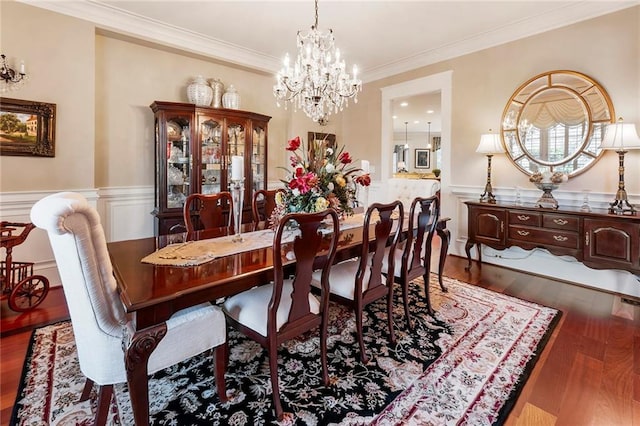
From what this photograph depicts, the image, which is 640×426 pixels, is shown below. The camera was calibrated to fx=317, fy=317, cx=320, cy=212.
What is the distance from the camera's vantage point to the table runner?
164cm

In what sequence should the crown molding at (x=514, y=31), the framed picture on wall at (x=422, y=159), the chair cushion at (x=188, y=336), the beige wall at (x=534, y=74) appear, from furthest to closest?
the framed picture on wall at (x=422, y=159) < the crown molding at (x=514, y=31) < the beige wall at (x=534, y=74) < the chair cushion at (x=188, y=336)

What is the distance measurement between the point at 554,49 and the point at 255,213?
144 inches

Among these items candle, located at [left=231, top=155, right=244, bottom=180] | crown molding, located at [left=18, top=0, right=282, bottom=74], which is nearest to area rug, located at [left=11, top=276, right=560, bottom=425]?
candle, located at [left=231, top=155, right=244, bottom=180]

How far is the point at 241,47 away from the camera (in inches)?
167

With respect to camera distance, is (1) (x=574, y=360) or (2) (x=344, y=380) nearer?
(2) (x=344, y=380)

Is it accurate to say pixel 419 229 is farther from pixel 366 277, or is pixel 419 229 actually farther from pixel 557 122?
pixel 557 122

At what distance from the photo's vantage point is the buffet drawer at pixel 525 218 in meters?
3.25

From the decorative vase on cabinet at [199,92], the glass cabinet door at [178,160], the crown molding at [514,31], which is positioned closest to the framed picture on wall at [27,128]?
the glass cabinet door at [178,160]

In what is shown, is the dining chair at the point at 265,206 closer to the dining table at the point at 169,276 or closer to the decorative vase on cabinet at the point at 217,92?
the dining table at the point at 169,276

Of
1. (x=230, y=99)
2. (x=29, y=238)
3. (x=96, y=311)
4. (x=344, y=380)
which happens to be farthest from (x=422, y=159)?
(x=96, y=311)

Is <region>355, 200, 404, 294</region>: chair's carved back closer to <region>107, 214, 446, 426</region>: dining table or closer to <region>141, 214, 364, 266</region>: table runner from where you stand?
<region>107, 214, 446, 426</region>: dining table

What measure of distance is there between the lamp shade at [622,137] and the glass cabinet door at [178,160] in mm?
4234

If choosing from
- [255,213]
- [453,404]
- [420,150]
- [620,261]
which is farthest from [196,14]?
[420,150]

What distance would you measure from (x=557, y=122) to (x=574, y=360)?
8.41 ft
